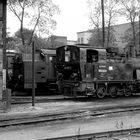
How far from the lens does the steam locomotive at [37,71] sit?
19.7 metres

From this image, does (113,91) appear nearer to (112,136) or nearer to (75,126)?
(75,126)

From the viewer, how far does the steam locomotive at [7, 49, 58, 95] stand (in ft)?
64.6

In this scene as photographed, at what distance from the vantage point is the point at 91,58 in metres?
17.0

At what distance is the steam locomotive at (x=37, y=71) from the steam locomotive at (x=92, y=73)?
227cm

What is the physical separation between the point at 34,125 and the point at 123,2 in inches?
1174

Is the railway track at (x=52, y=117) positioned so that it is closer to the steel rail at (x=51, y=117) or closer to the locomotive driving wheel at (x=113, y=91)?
the steel rail at (x=51, y=117)

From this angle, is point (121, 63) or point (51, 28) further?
point (51, 28)

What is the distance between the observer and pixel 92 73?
16781 mm

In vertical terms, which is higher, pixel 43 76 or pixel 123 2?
pixel 123 2

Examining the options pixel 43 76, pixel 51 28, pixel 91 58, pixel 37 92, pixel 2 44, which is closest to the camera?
pixel 2 44

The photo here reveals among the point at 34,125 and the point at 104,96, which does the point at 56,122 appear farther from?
the point at 104,96

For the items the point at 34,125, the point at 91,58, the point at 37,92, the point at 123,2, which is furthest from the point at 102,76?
the point at 123,2

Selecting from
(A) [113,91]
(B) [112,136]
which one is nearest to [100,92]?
(A) [113,91]

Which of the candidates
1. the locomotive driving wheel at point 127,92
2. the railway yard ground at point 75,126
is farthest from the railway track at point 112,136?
the locomotive driving wheel at point 127,92
